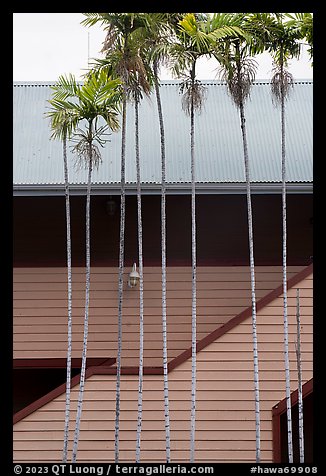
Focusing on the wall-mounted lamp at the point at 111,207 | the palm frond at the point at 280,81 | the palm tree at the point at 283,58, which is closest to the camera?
the palm tree at the point at 283,58

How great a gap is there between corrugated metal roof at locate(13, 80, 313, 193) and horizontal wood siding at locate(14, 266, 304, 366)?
4.27 feet

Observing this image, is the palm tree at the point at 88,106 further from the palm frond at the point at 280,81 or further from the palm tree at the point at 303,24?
the palm tree at the point at 303,24

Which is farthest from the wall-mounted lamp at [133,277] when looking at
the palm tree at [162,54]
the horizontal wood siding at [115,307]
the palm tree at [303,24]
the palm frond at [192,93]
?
the palm tree at [303,24]

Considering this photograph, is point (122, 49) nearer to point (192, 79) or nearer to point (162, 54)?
point (162, 54)

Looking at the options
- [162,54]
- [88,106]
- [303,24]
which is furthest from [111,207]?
[303,24]

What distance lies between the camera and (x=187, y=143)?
12.1 meters

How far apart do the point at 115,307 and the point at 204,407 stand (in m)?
2.06

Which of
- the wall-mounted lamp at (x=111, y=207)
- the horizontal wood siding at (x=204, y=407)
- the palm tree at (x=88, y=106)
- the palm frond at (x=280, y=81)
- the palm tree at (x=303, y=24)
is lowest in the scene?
the horizontal wood siding at (x=204, y=407)

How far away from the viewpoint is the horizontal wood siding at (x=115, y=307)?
1107cm

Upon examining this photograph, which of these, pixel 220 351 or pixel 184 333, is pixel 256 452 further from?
pixel 184 333

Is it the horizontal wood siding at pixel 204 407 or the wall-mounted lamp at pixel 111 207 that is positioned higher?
the wall-mounted lamp at pixel 111 207

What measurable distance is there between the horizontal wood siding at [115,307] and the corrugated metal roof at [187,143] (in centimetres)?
130
